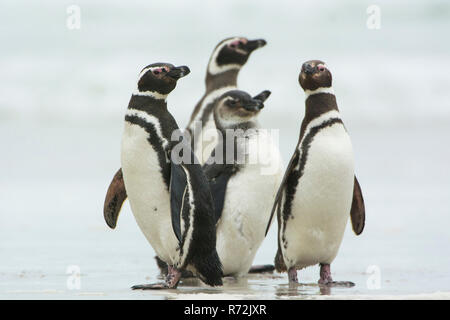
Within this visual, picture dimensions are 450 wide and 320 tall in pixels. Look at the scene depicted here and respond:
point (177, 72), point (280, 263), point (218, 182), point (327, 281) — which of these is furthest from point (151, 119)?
point (327, 281)

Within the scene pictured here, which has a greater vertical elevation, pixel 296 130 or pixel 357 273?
pixel 296 130

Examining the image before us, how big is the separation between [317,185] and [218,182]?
2.49 ft

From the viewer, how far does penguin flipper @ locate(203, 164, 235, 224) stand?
647 cm

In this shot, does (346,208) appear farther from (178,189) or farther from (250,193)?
(178,189)

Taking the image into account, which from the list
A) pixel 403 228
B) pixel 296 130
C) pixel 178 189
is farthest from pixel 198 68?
pixel 178 189

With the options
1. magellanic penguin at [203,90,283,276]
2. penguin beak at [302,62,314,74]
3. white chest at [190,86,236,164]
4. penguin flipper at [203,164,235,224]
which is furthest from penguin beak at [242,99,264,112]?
white chest at [190,86,236,164]

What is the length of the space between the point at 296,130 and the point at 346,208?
40.5 ft

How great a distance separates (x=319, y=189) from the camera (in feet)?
20.0

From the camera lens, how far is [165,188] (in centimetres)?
592

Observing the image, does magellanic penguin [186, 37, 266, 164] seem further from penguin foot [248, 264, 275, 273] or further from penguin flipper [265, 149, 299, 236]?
penguin flipper [265, 149, 299, 236]

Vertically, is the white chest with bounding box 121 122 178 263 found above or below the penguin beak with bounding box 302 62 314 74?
below

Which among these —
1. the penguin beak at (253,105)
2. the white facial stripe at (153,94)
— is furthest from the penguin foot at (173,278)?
the penguin beak at (253,105)

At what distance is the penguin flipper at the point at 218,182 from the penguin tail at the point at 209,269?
696 mm

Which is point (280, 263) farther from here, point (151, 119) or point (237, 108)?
point (151, 119)
